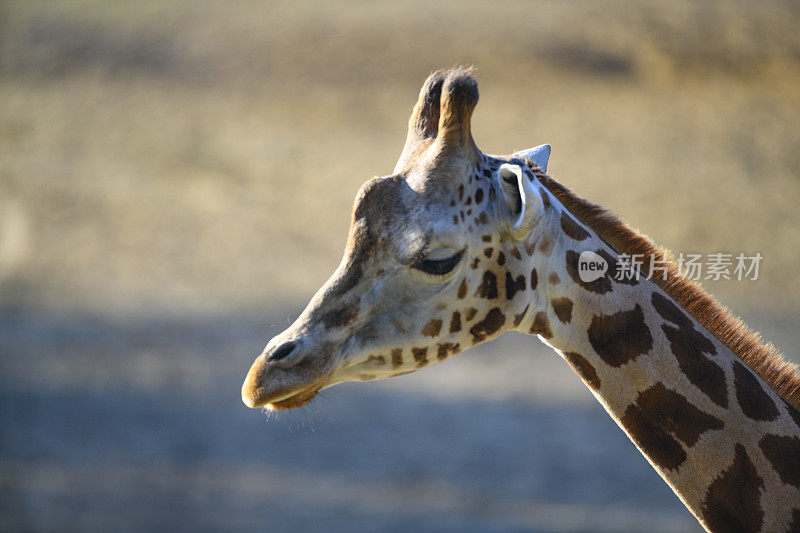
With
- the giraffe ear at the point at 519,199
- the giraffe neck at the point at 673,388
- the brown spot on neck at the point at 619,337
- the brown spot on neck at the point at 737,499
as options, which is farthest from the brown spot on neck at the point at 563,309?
the brown spot on neck at the point at 737,499

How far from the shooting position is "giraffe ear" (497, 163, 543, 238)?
11.0 ft

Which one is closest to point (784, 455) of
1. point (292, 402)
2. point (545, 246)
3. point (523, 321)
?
point (523, 321)

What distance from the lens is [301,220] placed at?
47.1ft

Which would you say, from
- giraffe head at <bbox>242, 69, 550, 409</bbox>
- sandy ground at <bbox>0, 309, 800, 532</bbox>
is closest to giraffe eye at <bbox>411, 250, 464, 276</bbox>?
giraffe head at <bbox>242, 69, 550, 409</bbox>

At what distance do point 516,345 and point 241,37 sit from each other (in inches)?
412

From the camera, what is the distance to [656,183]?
13.9 metres

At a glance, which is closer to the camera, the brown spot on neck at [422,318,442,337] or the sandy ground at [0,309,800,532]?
the brown spot on neck at [422,318,442,337]

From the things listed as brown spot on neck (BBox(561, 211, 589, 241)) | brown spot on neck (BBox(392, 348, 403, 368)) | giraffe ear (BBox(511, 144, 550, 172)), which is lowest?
brown spot on neck (BBox(392, 348, 403, 368))

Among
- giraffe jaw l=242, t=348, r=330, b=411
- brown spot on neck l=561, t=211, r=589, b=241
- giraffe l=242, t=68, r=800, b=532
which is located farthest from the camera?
brown spot on neck l=561, t=211, r=589, b=241

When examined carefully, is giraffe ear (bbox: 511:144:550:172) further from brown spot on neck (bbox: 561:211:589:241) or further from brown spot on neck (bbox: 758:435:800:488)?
brown spot on neck (bbox: 758:435:800:488)

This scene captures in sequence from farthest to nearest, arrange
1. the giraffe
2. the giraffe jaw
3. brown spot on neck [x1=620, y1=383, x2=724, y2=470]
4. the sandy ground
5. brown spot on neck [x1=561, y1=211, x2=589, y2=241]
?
the sandy ground, brown spot on neck [x1=561, y1=211, x2=589, y2=241], brown spot on neck [x1=620, y1=383, x2=724, y2=470], the giraffe, the giraffe jaw

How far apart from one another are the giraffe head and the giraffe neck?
163mm

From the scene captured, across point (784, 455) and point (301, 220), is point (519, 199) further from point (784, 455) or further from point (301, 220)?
point (301, 220)

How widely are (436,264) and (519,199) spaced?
0.45 meters
